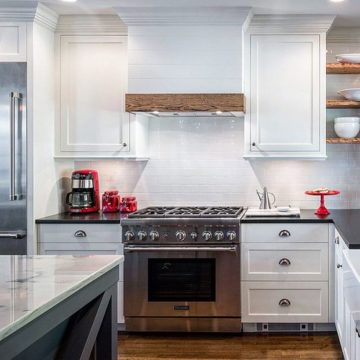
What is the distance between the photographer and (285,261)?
3.61 m

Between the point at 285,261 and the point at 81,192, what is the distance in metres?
1.70

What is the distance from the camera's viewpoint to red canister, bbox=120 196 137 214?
13.5ft

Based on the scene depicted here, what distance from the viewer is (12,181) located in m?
3.51

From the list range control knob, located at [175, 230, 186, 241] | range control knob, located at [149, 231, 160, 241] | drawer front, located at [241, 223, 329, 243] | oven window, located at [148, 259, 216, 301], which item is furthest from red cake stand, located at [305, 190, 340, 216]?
range control knob, located at [149, 231, 160, 241]

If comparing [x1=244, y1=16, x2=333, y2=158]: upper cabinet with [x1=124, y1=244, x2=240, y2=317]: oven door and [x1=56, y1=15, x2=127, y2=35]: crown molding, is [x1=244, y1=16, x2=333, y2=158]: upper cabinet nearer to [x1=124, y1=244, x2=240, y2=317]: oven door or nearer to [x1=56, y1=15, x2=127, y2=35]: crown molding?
[x1=124, y1=244, x2=240, y2=317]: oven door

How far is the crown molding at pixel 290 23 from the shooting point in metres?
3.79

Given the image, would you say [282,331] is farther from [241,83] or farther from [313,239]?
[241,83]

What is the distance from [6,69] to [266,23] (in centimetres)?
196

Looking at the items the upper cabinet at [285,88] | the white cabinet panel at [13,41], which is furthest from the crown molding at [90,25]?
the upper cabinet at [285,88]

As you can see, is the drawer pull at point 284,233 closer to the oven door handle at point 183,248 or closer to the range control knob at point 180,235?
the oven door handle at point 183,248

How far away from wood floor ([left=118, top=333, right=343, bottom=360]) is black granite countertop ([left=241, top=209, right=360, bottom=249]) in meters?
0.84

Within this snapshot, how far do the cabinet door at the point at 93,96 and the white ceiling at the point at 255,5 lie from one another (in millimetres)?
289

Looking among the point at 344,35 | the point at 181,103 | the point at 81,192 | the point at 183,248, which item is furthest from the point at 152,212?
the point at 344,35

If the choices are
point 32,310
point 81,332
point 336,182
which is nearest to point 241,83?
point 336,182
